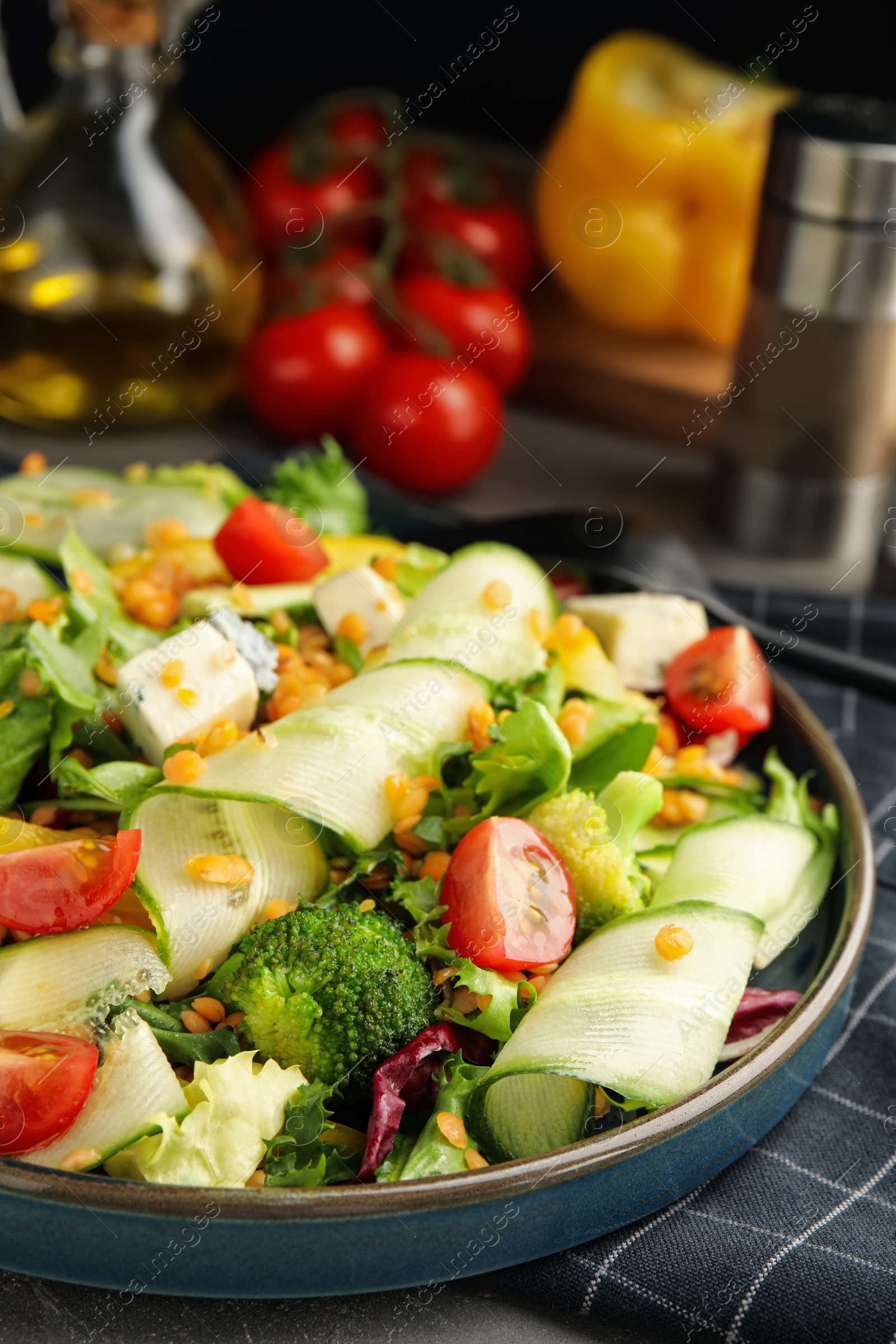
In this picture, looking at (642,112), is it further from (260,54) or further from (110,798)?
(110,798)

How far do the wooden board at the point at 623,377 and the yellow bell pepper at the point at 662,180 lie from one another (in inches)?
4.4

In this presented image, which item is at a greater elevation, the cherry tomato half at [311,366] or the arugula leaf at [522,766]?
the arugula leaf at [522,766]

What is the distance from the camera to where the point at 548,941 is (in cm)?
204

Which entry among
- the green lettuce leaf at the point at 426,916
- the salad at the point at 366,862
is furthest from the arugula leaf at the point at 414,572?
the green lettuce leaf at the point at 426,916

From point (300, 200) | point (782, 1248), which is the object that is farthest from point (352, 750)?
point (300, 200)

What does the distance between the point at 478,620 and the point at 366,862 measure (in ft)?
2.03

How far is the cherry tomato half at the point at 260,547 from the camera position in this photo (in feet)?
9.30

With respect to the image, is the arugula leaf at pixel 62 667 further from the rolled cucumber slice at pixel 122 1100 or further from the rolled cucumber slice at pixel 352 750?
the rolled cucumber slice at pixel 122 1100

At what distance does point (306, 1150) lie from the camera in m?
1.75

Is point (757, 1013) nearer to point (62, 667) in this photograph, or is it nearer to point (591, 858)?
point (591, 858)

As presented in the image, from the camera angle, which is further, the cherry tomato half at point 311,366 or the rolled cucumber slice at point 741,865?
the cherry tomato half at point 311,366

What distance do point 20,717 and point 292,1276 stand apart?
1089 mm

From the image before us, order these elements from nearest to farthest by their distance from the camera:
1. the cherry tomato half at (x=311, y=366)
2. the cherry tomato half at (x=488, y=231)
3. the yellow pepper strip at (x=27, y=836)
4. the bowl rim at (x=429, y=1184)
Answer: the bowl rim at (x=429, y=1184), the yellow pepper strip at (x=27, y=836), the cherry tomato half at (x=311, y=366), the cherry tomato half at (x=488, y=231)

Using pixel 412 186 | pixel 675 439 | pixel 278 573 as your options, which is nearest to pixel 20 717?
pixel 278 573
